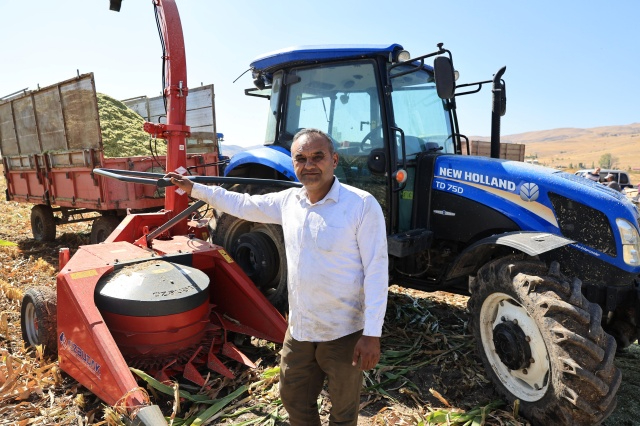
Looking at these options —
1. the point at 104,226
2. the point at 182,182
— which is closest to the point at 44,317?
the point at 182,182

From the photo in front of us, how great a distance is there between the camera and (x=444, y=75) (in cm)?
324

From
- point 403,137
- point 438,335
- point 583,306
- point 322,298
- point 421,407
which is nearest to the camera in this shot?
point 322,298

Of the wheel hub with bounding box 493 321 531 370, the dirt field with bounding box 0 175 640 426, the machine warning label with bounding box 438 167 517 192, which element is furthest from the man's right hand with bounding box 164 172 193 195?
the wheel hub with bounding box 493 321 531 370

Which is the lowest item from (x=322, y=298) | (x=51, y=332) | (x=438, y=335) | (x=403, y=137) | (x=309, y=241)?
(x=438, y=335)

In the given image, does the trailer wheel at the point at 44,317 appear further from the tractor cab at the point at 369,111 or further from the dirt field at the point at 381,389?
the tractor cab at the point at 369,111

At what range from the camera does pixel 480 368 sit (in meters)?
3.39

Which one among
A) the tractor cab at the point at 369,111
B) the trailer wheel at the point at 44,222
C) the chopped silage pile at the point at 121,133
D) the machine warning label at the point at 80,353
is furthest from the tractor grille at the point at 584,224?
the trailer wheel at the point at 44,222

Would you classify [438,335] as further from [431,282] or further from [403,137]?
[403,137]

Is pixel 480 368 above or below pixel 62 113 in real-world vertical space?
below

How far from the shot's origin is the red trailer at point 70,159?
20.8 feet

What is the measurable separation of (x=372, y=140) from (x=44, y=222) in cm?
675

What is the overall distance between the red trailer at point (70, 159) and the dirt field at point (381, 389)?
2.57 meters

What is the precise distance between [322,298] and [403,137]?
2.00 meters

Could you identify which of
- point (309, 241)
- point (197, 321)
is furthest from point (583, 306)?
point (197, 321)
